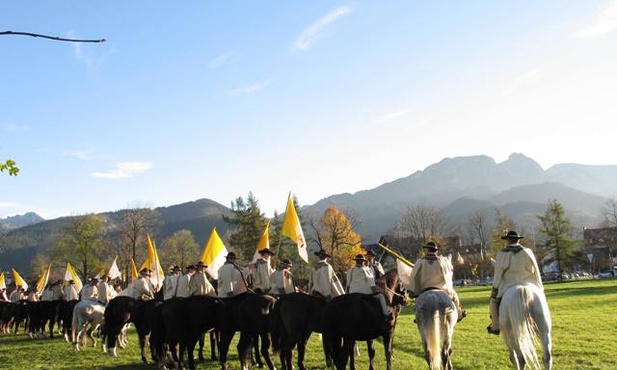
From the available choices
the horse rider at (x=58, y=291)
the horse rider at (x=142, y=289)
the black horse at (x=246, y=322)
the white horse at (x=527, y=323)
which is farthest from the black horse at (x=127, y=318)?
the horse rider at (x=58, y=291)

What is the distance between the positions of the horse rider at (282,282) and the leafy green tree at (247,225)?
57613mm

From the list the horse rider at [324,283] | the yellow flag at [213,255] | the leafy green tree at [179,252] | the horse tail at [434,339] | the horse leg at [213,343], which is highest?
the leafy green tree at [179,252]

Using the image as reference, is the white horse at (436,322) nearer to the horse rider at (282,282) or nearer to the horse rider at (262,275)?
the horse rider at (282,282)

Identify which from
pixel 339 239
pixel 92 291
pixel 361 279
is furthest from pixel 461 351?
pixel 339 239

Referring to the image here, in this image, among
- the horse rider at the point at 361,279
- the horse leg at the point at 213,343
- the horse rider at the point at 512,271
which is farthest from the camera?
the horse leg at the point at 213,343

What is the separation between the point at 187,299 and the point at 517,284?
7.64m

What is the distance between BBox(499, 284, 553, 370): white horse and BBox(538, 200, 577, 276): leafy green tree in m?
61.4

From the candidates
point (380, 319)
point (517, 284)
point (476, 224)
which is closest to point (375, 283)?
point (380, 319)

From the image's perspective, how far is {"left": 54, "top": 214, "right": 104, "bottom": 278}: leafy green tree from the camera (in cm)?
6862

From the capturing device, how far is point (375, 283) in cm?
1386

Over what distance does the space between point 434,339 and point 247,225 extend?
64854mm

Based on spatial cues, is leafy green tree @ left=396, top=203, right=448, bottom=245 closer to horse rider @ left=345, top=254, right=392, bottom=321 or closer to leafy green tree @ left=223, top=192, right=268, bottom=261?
leafy green tree @ left=223, top=192, right=268, bottom=261

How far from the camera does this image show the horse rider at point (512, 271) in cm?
986

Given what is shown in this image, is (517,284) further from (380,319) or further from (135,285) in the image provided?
(135,285)
